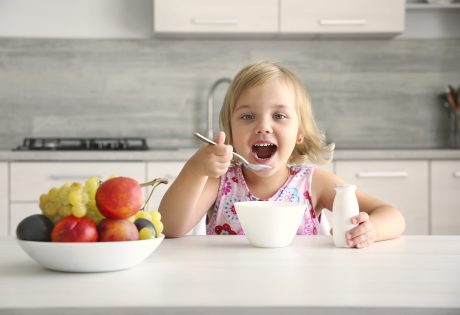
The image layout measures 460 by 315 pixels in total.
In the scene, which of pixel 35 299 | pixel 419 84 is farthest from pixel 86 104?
pixel 35 299

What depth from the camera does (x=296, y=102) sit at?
1911mm

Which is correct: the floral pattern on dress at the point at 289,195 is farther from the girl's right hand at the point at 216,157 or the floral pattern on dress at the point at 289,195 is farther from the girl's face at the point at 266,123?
the girl's right hand at the point at 216,157

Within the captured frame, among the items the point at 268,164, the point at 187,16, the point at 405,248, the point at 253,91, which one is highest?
the point at 187,16

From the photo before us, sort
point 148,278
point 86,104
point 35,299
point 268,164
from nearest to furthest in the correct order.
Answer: point 35,299 → point 148,278 → point 268,164 → point 86,104

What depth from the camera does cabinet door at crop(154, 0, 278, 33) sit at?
3422 millimetres

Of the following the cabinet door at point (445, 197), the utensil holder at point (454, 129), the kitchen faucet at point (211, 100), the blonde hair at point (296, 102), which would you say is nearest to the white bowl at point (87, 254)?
the blonde hair at point (296, 102)

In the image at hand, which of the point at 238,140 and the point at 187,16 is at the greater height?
the point at 187,16

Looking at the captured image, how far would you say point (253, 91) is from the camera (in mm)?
1838

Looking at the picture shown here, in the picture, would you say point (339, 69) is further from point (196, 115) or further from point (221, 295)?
point (221, 295)

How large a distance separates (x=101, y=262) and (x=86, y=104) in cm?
296

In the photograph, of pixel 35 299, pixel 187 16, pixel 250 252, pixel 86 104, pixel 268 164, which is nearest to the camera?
pixel 35 299

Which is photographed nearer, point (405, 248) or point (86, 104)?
point (405, 248)

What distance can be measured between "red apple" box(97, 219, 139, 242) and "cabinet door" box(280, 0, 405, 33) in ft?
8.50

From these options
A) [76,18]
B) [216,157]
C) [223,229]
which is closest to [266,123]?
[223,229]
